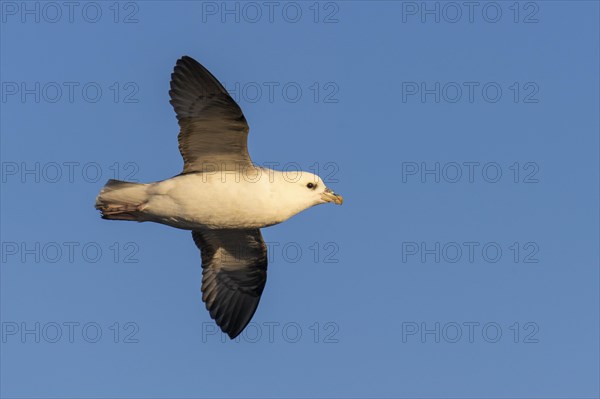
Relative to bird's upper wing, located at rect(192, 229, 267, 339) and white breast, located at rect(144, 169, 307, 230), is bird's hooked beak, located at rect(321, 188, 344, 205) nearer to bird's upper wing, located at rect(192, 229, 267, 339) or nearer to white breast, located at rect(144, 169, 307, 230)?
white breast, located at rect(144, 169, 307, 230)

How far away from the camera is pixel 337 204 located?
16.7 metres

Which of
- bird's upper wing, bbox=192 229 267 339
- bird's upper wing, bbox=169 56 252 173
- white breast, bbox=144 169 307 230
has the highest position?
bird's upper wing, bbox=169 56 252 173

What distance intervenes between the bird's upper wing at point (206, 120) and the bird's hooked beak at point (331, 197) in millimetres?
1279

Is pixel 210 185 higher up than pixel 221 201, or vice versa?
pixel 210 185

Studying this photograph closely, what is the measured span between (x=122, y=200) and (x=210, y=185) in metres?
1.34

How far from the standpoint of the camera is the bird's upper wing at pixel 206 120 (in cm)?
1541

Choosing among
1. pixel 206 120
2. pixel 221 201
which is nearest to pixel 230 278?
pixel 221 201

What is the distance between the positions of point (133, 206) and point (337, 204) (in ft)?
9.42

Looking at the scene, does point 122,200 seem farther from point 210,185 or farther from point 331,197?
point 331,197

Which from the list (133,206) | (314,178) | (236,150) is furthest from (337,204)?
(133,206)

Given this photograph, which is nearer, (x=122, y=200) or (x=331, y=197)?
(x=122, y=200)

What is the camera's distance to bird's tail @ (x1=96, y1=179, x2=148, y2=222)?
16078 mm

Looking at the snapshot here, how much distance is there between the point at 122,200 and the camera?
53.0 feet

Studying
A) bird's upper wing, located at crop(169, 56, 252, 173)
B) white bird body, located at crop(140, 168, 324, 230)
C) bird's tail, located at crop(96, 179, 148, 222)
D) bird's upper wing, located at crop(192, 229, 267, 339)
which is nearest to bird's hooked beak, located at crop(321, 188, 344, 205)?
white bird body, located at crop(140, 168, 324, 230)
